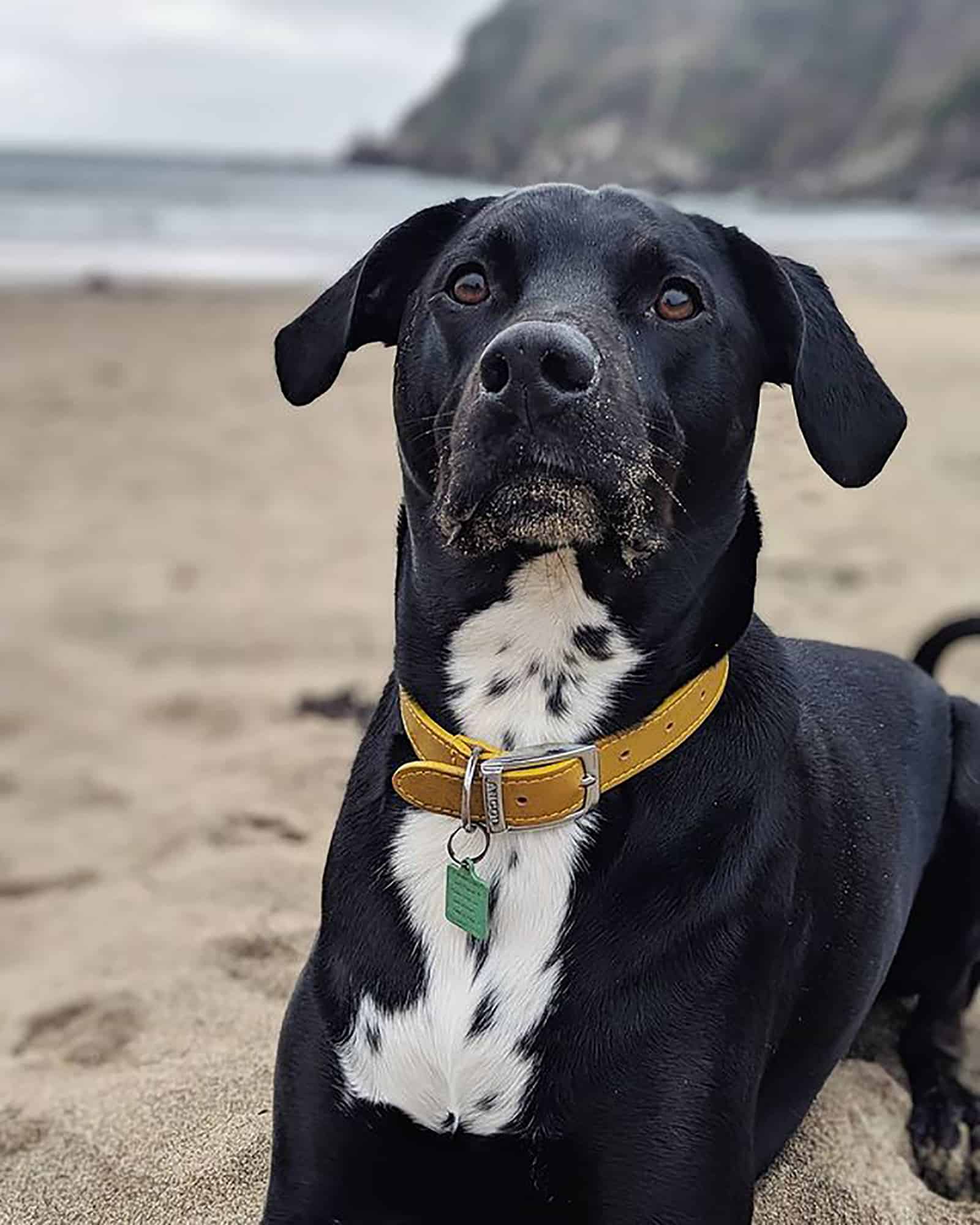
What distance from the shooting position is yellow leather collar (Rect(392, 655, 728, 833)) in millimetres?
2320

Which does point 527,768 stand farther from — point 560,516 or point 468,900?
point 560,516

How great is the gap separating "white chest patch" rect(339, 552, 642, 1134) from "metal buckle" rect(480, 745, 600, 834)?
0.06 metres

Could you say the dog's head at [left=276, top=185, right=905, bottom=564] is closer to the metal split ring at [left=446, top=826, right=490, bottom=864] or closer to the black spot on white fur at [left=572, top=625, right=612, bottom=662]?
the black spot on white fur at [left=572, top=625, right=612, bottom=662]

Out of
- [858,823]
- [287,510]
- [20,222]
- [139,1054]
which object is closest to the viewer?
[858,823]

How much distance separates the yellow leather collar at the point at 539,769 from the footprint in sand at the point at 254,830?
80.9 inches

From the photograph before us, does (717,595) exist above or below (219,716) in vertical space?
above

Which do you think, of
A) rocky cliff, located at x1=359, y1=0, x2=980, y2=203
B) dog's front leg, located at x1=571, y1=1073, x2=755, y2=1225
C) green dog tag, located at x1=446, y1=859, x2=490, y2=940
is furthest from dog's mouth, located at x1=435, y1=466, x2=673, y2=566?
rocky cliff, located at x1=359, y1=0, x2=980, y2=203

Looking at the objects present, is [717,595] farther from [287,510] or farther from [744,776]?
[287,510]

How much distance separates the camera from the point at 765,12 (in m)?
69.4

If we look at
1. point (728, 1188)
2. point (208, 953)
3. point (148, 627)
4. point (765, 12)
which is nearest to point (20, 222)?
point (148, 627)

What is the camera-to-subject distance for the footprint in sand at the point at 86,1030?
3.47m

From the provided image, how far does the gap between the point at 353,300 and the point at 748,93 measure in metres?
60.0

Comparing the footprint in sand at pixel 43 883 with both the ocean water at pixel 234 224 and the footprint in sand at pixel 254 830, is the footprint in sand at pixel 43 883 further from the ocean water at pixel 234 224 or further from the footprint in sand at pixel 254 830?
the ocean water at pixel 234 224

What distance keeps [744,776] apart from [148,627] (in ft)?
13.7
